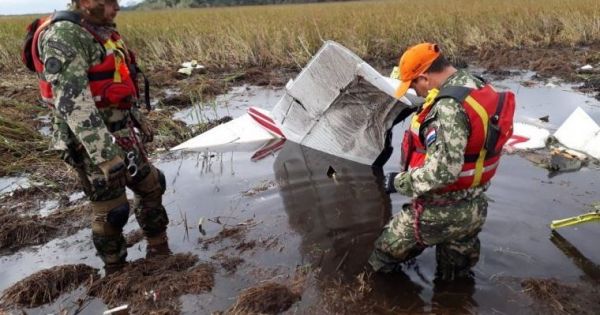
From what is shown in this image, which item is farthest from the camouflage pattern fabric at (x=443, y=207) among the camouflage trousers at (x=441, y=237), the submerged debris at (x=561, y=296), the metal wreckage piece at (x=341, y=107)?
the metal wreckage piece at (x=341, y=107)

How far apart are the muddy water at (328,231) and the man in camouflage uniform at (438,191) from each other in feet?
0.81

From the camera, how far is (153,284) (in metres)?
3.20

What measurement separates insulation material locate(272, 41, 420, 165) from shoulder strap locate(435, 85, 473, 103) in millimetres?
1726

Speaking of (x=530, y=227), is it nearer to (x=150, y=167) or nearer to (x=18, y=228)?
(x=150, y=167)

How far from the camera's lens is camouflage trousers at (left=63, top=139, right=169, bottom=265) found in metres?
3.09

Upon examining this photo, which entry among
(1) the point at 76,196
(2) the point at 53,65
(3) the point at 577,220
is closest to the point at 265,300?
(2) the point at 53,65

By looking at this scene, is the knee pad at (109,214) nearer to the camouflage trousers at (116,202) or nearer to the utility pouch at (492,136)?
the camouflage trousers at (116,202)

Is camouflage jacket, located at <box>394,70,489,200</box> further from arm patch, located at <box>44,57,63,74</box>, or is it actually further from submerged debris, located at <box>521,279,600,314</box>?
arm patch, located at <box>44,57,63,74</box>

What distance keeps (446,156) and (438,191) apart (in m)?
0.32

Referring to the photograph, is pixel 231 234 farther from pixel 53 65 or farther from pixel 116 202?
pixel 53 65

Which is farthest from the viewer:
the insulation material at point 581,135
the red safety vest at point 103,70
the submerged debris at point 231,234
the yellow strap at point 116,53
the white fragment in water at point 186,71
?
the white fragment in water at point 186,71

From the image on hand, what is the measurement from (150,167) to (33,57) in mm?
1069

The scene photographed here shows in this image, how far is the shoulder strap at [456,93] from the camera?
2.45 meters

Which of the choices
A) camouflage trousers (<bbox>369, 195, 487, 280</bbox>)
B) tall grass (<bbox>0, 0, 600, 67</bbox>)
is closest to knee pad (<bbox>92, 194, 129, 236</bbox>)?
camouflage trousers (<bbox>369, 195, 487, 280</bbox>)
